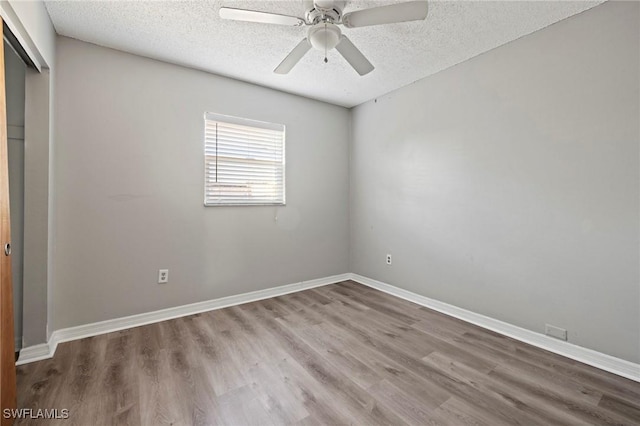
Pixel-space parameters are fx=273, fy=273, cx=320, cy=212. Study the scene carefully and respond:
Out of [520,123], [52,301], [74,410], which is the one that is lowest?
[74,410]

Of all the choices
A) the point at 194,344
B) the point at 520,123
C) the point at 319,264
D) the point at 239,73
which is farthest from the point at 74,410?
the point at 520,123

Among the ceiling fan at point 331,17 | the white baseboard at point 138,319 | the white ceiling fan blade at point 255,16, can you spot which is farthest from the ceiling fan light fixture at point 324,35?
the white baseboard at point 138,319

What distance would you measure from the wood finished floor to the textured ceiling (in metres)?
2.52

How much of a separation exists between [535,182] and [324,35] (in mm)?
2033

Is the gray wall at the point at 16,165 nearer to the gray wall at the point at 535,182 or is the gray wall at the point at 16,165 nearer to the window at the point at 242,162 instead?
the window at the point at 242,162

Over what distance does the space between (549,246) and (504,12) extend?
1814mm

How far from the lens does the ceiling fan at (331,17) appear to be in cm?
158

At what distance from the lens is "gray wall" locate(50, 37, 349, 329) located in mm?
2309

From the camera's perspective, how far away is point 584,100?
201cm

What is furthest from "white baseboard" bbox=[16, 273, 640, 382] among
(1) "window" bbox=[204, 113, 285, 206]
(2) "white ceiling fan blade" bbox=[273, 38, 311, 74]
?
(2) "white ceiling fan blade" bbox=[273, 38, 311, 74]

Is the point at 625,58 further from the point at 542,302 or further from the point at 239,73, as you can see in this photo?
the point at 239,73

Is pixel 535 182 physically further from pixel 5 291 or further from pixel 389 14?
pixel 5 291

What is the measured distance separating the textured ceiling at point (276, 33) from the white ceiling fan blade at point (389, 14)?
1.18ft

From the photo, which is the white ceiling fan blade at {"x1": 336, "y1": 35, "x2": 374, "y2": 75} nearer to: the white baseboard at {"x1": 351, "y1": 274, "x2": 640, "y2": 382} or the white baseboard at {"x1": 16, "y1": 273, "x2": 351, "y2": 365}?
the white baseboard at {"x1": 351, "y1": 274, "x2": 640, "y2": 382}
